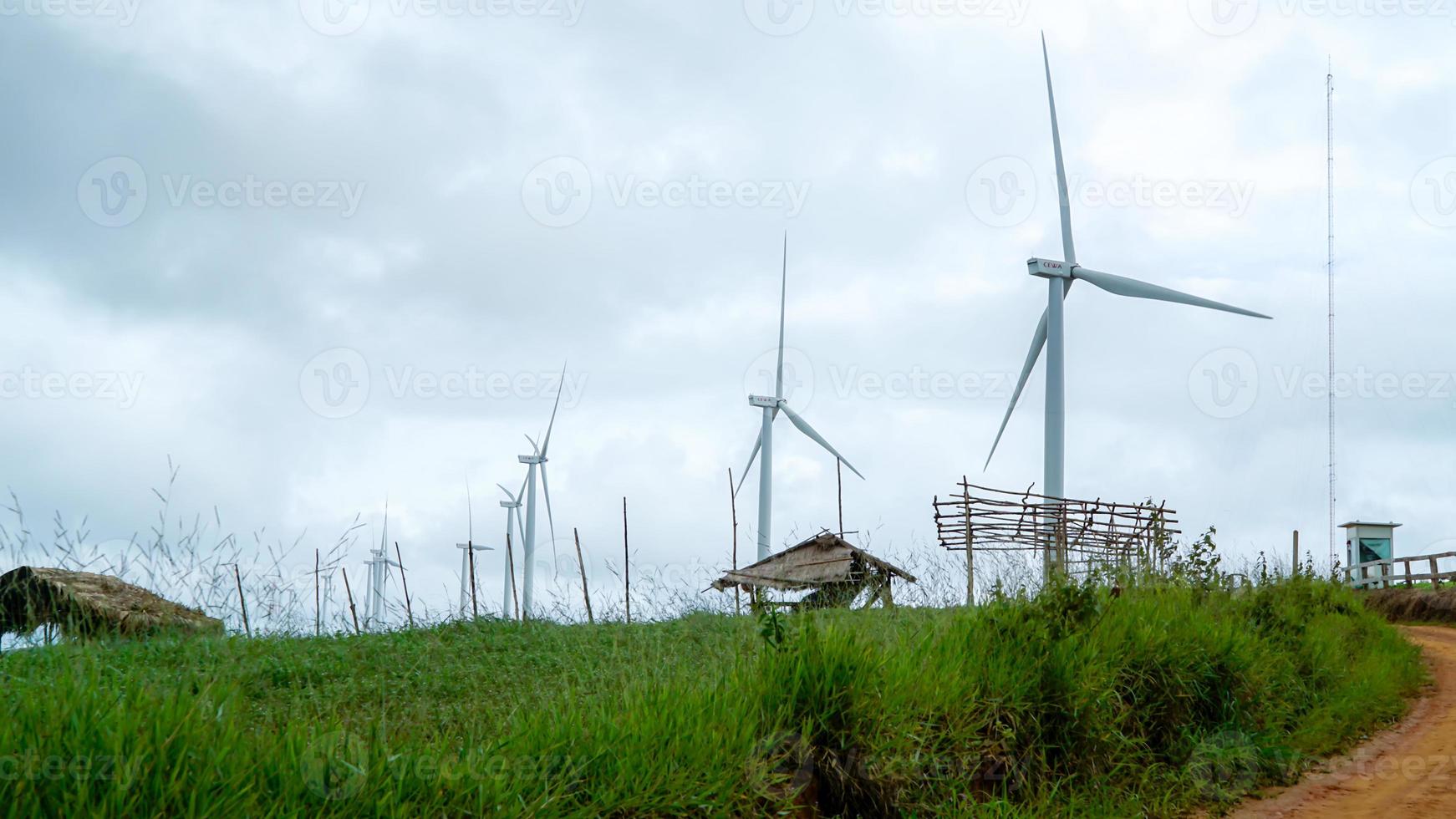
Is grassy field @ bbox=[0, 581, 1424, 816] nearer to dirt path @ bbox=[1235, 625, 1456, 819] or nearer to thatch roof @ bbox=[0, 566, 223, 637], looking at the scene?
dirt path @ bbox=[1235, 625, 1456, 819]

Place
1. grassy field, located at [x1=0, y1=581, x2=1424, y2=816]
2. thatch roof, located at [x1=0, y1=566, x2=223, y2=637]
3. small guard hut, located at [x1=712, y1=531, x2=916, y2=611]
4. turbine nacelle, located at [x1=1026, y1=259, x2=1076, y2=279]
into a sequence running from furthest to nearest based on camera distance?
turbine nacelle, located at [x1=1026, y1=259, x2=1076, y2=279], small guard hut, located at [x1=712, y1=531, x2=916, y2=611], thatch roof, located at [x1=0, y1=566, x2=223, y2=637], grassy field, located at [x1=0, y1=581, x2=1424, y2=816]

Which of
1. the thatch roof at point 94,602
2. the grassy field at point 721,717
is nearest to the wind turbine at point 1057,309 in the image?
the grassy field at point 721,717

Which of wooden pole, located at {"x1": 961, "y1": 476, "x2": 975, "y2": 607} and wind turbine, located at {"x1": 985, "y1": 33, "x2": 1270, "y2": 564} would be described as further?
wind turbine, located at {"x1": 985, "y1": 33, "x2": 1270, "y2": 564}

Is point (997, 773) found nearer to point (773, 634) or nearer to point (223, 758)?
point (773, 634)

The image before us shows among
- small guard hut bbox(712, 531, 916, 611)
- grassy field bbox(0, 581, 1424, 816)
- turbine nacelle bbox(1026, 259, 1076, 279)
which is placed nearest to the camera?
grassy field bbox(0, 581, 1424, 816)

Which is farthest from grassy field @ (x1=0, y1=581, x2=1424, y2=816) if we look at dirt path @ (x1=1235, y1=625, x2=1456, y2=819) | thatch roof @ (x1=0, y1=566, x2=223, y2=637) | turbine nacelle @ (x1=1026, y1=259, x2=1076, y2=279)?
turbine nacelle @ (x1=1026, y1=259, x2=1076, y2=279)

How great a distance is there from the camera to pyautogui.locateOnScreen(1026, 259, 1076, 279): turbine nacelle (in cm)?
2136

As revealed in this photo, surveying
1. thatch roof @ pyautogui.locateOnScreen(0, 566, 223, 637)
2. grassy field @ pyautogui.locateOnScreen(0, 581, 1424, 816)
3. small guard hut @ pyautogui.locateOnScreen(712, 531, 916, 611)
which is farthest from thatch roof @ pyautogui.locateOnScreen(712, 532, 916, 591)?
thatch roof @ pyautogui.locateOnScreen(0, 566, 223, 637)

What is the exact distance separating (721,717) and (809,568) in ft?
46.4

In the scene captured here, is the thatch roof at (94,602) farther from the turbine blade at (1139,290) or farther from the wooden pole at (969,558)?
the turbine blade at (1139,290)

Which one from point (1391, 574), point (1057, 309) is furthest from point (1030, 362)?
point (1391, 574)

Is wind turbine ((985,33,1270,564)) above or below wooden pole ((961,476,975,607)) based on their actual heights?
above

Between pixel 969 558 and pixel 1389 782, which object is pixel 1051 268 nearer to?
pixel 969 558

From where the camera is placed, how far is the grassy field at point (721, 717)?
3947 millimetres
